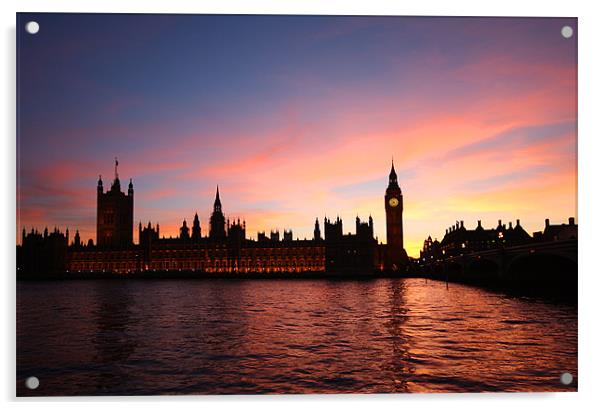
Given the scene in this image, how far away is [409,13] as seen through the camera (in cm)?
812

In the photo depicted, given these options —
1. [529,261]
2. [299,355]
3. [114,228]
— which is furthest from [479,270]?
[114,228]

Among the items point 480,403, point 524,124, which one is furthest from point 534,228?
point 480,403

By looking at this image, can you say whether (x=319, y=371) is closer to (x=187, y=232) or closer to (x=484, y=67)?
(x=484, y=67)

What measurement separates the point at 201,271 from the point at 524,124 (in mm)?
72672

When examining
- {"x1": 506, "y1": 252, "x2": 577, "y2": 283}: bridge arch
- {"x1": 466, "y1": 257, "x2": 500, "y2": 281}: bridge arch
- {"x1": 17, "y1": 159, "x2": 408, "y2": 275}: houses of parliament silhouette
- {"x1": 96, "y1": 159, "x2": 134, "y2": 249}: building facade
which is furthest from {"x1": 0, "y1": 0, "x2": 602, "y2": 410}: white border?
{"x1": 96, "y1": 159, "x2": 134, "y2": 249}: building facade

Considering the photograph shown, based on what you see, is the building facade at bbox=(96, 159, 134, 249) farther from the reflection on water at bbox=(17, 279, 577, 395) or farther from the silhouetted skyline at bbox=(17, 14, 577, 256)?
the silhouetted skyline at bbox=(17, 14, 577, 256)

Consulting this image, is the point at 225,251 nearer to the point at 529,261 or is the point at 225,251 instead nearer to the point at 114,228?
the point at 114,228

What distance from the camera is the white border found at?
732cm

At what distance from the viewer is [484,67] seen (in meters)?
8.50

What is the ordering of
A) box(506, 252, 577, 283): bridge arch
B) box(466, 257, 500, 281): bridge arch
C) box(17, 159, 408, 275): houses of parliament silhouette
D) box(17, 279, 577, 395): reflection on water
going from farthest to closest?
box(17, 159, 408, 275): houses of parliament silhouette
box(466, 257, 500, 281): bridge arch
box(506, 252, 577, 283): bridge arch
box(17, 279, 577, 395): reflection on water

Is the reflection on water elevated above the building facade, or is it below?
below

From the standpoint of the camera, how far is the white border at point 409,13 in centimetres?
732

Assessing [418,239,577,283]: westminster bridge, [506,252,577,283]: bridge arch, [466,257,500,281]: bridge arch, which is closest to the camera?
[418,239,577,283]: westminster bridge

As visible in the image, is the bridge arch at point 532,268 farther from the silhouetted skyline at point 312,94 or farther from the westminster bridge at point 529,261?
the silhouetted skyline at point 312,94
